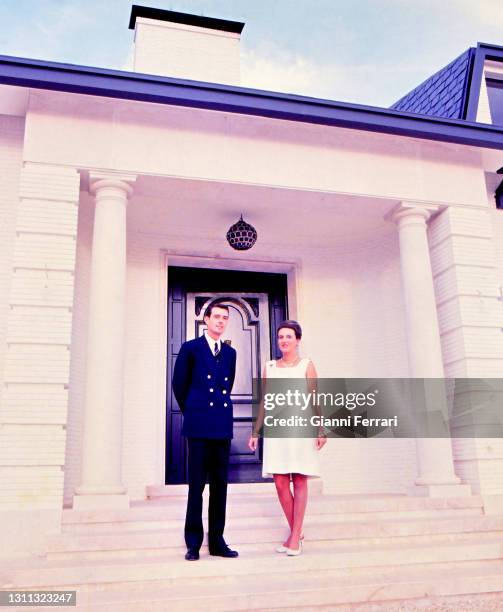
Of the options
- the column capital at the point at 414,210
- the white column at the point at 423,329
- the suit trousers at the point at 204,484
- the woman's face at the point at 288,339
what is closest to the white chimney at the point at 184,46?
the column capital at the point at 414,210

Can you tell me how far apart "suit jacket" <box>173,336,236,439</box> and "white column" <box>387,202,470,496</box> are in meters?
2.99

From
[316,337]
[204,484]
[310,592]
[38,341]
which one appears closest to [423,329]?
[316,337]

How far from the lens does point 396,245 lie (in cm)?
823

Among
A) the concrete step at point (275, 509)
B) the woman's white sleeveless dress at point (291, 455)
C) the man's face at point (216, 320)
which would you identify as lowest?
the concrete step at point (275, 509)

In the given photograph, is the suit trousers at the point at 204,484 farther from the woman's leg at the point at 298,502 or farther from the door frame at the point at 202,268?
the door frame at the point at 202,268

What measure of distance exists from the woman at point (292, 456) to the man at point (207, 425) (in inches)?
11.3

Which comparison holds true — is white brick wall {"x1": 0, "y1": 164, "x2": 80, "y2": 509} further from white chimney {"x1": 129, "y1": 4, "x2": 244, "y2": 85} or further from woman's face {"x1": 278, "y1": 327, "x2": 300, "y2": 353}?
white chimney {"x1": 129, "y1": 4, "x2": 244, "y2": 85}

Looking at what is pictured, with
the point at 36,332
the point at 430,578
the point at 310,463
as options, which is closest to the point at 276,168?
the point at 36,332

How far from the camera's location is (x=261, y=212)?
7.48 metres

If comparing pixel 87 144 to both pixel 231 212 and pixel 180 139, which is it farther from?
pixel 231 212

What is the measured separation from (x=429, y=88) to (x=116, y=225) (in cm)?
575

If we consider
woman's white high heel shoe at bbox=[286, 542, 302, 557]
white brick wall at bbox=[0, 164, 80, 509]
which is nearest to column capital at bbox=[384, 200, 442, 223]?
white brick wall at bbox=[0, 164, 80, 509]

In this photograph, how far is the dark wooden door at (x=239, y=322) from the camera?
7.85 metres

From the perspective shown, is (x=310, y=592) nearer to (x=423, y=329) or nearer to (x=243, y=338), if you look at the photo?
(x=423, y=329)
